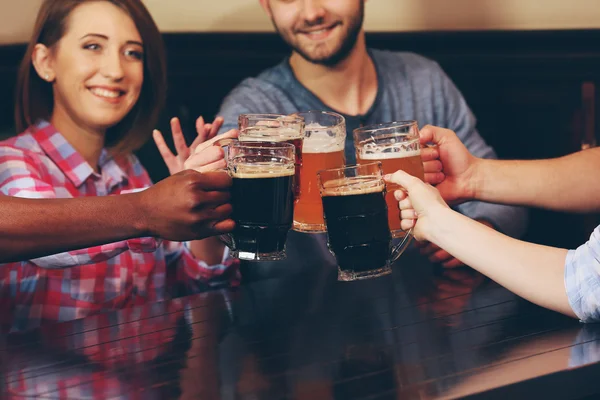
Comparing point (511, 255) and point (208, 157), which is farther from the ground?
point (208, 157)

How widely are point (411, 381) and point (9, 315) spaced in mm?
1258

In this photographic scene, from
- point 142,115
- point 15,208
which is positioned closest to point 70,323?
point 15,208

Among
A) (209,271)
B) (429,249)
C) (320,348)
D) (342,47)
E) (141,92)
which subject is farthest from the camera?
(342,47)

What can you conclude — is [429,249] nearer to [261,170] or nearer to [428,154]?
[428,154]

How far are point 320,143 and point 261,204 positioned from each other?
0.24 metres

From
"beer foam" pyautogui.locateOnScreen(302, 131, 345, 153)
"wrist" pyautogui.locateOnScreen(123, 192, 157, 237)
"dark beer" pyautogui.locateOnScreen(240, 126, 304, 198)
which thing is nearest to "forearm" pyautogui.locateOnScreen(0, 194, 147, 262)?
"wrist" pyautogui.locateOnScreen(123, 192, 157, 237)

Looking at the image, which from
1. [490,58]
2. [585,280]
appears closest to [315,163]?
[585,280]

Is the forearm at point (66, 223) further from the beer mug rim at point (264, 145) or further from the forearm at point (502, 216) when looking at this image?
the forearm at point (502, 216)

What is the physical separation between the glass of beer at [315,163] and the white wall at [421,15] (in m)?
1.56

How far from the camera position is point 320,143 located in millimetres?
1529

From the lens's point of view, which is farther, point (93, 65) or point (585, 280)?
point (93, 65)

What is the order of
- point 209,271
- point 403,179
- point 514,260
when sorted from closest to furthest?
point 514,260, point 403,179, point 209,271

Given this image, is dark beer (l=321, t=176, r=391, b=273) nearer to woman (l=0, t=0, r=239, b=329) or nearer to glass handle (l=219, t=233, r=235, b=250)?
glass handle (l=219, t=233, r=235, b=250)

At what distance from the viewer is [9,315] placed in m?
1.93
